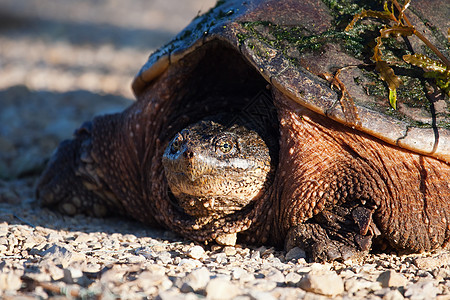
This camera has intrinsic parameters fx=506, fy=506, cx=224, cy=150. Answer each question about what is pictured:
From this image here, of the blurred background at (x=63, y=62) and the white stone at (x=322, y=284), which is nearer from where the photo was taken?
the white stone at (x=322, y=284)

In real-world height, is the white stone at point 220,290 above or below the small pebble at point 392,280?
above

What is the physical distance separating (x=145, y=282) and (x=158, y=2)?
13328 mm

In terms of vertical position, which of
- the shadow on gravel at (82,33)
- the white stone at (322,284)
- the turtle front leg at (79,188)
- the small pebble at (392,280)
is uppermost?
the shadow on gravel at (82,33)

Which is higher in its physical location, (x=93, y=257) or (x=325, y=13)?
(x=325, y=13)

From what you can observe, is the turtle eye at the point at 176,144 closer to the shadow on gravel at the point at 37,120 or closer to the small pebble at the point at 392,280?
the small pebble at the point at 392,280

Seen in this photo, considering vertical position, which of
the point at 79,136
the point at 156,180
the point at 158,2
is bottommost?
the point at 156,180

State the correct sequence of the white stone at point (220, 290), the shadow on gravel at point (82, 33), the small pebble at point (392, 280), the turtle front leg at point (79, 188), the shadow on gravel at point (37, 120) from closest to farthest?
the white stone at point (220, 290), the small pebble at point (392, 280), the turtle front leg at point (79, 188), the shadow on gravel at point (37, 120), the shadow on gravel at point (82, 33)

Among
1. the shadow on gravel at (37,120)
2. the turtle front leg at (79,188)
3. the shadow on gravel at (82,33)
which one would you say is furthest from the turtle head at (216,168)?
the shadow on gravel at (82,33)

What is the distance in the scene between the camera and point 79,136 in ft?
13.7

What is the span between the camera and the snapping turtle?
2830mm

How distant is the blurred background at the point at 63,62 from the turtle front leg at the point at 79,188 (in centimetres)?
87

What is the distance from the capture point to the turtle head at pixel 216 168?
9.30 ft

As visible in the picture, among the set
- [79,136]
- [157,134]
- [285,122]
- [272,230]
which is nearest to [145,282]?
[272,230]

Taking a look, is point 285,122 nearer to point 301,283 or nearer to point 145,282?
point 301,283
